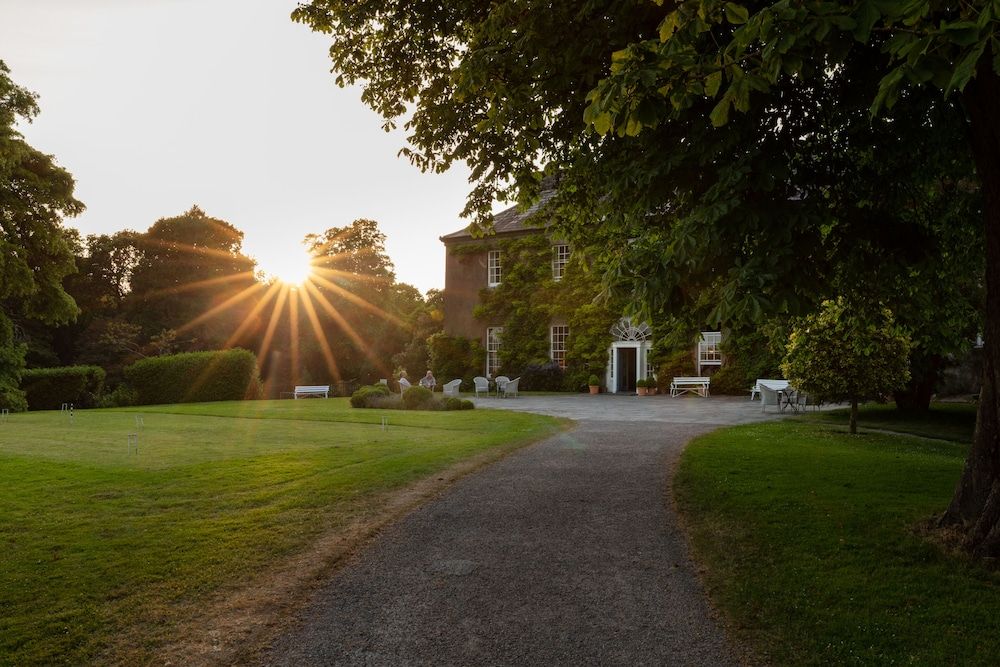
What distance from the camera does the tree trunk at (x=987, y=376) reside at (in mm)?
5355

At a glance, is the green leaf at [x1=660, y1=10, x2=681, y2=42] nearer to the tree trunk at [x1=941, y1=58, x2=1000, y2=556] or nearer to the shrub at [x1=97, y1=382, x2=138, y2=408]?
the tree trunk at [x1=941, y1=58, x2=1000, y2=556]

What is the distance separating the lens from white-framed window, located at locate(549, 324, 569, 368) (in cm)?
3166

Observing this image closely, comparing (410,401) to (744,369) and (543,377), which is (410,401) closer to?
→ (543,377)

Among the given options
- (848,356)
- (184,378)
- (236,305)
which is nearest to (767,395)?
(848,356)

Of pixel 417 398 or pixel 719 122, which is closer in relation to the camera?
pixel 719 122

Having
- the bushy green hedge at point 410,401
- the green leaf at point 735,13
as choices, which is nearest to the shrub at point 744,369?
the bushy green hedge at point 410,401

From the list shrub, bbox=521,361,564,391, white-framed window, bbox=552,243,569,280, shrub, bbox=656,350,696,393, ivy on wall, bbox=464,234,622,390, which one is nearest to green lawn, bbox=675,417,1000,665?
shrub, bbox=656,350,696,393

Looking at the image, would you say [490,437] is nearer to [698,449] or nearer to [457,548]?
[698,449]

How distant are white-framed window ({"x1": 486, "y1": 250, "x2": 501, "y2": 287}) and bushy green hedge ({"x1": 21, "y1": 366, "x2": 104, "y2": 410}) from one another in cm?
1886

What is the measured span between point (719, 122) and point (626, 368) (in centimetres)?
2805

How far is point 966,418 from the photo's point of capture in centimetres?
1723

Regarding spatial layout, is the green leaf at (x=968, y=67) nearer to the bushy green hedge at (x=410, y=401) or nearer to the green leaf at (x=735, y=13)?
A: the green leaf at (x=735, y=13)

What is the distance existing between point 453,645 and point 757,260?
350 centimetres

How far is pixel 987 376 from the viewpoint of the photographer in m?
5.76
